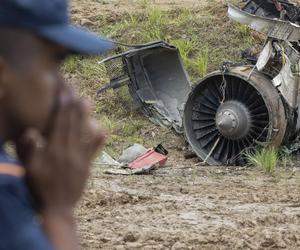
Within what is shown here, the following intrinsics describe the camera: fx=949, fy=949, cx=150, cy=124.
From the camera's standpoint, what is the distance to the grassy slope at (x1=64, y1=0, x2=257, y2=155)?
10859 millimetres

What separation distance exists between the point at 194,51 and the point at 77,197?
35.2ft

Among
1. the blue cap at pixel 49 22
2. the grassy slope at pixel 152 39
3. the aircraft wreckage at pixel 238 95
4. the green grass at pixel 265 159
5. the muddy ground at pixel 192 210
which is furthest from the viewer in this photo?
the grassy slope at pixel 152 39

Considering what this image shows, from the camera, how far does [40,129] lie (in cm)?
156

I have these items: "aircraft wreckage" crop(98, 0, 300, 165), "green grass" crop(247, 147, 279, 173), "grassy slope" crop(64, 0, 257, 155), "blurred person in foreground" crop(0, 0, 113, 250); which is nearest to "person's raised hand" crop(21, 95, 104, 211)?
"blurred person in foreground" crop(0, 0, 113, 250)

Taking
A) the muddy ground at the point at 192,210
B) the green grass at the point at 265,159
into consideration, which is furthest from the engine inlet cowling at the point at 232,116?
the muddy ground at the point at 192,210

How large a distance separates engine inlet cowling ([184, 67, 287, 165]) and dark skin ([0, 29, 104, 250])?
7407 mm

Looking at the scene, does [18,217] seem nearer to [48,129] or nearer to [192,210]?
[48,129]

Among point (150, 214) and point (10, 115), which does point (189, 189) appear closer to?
point (150, 214)

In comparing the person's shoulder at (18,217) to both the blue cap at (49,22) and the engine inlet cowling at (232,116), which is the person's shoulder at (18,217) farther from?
the engine inlet cowling at (232,116)

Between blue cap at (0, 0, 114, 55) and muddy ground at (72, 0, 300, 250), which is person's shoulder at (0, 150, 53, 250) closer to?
blue cap at (0, 0, 114, 55)

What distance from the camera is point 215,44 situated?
40.7 feet

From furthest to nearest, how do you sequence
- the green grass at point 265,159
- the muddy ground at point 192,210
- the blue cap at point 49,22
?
1. the green grass at point 265,159
2. the muddy ground at point 192,210
3. the blue cap at point 49,22

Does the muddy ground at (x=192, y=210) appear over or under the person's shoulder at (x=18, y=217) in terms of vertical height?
under

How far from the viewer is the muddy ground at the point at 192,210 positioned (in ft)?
18.1
